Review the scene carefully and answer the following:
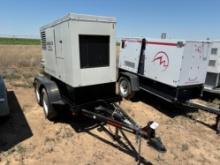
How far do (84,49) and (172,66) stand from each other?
2.78m

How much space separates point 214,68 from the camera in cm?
722

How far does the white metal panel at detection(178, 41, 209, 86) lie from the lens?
17.4ft

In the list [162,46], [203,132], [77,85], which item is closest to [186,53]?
[162,46]

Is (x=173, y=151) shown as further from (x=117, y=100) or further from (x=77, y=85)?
(x=77, y=85)

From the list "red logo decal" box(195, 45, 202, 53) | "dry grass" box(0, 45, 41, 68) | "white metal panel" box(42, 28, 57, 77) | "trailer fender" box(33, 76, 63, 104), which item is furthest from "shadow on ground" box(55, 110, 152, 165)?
"dry grass" box(0, 45, 41, 68)

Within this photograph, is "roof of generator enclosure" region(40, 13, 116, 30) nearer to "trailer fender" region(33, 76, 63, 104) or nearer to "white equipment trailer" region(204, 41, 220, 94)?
"trailer fender" region(33, 76, 63, 104)

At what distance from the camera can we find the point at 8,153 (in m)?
3.88

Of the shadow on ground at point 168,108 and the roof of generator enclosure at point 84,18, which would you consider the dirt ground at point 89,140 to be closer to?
the shadow on ground at point 168,108

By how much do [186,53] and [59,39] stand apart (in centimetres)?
340

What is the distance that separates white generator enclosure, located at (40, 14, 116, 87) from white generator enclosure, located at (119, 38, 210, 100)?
1.95 meters

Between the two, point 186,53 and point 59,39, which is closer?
point 59,39

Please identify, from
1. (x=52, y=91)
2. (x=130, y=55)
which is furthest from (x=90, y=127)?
(x=130, y=55)

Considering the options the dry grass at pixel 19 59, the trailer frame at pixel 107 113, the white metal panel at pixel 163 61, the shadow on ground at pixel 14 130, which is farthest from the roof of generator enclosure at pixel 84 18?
the dry grass at pixel 19 59

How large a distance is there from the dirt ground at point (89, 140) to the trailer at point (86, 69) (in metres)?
0.38
